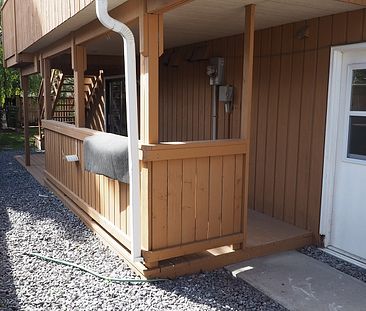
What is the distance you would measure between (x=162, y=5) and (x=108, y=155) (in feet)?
4.64

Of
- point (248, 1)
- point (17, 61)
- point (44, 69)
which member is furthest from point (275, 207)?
point (17, 61)

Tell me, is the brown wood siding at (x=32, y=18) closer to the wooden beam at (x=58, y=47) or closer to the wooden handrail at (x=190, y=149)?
the wooden beam at (x=58, y=47)

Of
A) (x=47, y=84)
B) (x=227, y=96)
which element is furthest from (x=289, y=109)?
(x=47, y=84)

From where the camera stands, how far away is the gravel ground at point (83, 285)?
2967 mm

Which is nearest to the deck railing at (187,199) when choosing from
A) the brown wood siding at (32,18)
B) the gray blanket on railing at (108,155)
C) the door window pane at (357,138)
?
the gray blanket on railing at (108,155)

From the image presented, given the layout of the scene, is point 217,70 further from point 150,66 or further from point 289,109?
point 150,66

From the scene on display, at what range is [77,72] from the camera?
16.3 feet

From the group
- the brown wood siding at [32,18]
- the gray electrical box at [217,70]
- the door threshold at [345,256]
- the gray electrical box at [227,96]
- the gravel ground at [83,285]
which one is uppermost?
the brown wood siding at [32,18]

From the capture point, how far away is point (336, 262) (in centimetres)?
369

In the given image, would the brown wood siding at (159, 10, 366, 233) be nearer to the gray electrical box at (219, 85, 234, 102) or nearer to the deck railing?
the gray electrical box at (219, 85, 234, 102)

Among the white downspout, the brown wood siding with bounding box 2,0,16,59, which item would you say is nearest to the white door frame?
the white downspout

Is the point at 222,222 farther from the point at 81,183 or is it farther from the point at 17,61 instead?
the point at 17,61

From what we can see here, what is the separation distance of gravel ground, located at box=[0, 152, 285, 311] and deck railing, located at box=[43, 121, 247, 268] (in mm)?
266

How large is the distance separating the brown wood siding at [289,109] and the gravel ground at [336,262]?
0.22 metres
